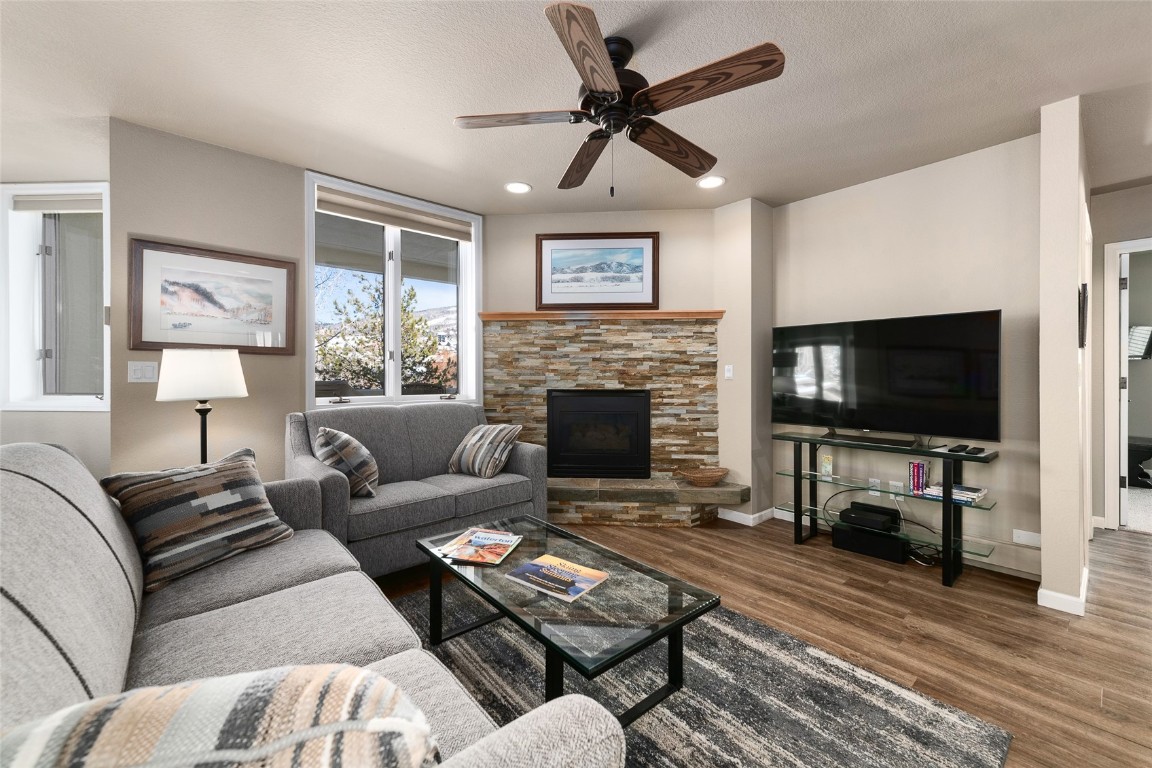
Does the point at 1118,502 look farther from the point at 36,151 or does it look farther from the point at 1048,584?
the point at 36,151

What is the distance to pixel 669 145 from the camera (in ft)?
6.83

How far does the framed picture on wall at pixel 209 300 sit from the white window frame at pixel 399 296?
168 millimetres

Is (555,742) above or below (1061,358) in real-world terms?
below

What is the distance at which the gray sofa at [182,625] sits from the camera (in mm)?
692

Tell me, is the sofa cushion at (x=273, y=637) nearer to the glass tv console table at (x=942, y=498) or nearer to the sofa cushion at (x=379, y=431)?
the sofa cushion at (x=379, y=431)

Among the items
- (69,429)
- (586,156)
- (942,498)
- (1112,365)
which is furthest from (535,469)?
(1112,365)

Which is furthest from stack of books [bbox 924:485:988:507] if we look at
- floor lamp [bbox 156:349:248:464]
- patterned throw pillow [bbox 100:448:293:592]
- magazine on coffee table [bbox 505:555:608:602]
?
floor lamp [bbox 156:349:248:464]

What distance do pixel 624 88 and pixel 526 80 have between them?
0.57m

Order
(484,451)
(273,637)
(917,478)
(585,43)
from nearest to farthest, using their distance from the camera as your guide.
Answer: (273,637)
(585,43)
(917,478)
(484,451)

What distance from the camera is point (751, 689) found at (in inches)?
68.8

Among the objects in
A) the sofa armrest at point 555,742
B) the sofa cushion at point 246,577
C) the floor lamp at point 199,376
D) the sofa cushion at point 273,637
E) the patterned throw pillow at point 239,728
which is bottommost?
the sofa cushion at point 273,637

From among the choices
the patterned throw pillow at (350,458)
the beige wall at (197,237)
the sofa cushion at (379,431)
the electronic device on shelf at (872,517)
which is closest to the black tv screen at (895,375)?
the electronic device on shelf at (872,517)

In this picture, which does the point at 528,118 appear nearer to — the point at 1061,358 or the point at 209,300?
the point at 209,300

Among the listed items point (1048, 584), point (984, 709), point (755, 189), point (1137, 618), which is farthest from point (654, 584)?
point (755, 189)
